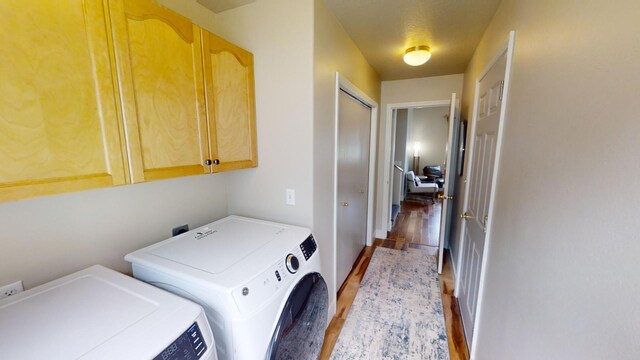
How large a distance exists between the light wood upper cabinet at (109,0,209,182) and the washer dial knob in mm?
627

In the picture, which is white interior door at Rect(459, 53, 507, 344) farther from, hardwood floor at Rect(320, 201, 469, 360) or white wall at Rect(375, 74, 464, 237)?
white wall at Rect(375, 74, 464, 237)

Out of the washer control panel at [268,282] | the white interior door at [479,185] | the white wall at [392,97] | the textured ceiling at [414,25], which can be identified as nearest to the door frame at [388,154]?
the white wall at [392,97]

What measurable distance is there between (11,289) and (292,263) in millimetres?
1043

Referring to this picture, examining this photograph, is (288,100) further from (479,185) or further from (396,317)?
(396,317)

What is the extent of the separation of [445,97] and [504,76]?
74.2 inches

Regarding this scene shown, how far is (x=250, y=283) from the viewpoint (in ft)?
2.94

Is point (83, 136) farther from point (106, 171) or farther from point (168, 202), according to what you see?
point (168, 202)

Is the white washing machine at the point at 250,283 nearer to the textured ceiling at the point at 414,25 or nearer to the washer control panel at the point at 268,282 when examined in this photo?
the washer control panel at the point at 268,282

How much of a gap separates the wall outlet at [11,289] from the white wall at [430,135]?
25.0 ft

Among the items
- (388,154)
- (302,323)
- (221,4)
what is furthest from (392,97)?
(302,323)

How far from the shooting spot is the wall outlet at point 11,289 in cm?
88

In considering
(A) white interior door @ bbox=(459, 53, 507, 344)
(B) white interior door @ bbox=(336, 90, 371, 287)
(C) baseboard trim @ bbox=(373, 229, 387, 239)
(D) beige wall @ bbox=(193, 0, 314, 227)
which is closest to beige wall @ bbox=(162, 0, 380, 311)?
(D) beige wall @ bbox=(193, 0, 314, 227)

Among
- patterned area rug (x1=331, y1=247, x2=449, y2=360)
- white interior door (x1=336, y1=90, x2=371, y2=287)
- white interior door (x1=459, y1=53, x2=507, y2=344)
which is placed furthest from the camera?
white interior door (x1=336, y1=90, x2=371, y2=287)

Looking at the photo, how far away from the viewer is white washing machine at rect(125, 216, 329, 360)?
2.78ft
